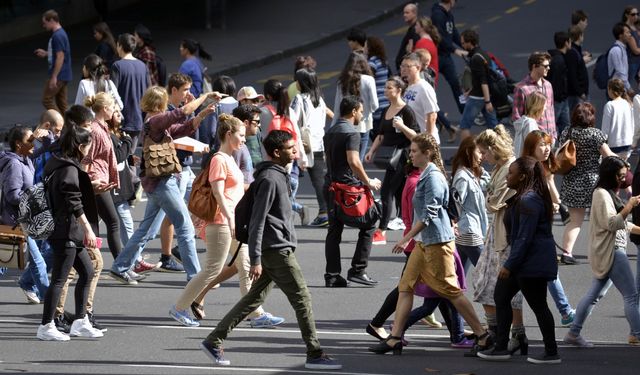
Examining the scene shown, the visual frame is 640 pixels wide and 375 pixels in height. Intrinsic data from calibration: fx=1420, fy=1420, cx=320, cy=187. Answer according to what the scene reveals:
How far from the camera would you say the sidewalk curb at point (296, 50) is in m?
27.8

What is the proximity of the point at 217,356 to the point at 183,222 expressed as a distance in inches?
113

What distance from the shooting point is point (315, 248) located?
15078 mm

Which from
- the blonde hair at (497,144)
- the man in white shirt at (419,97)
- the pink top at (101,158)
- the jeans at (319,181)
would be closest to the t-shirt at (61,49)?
the jeans at (319,181)

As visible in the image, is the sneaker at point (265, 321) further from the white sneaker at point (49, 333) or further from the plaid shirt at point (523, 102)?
the plaid shirt at point (523, 102)

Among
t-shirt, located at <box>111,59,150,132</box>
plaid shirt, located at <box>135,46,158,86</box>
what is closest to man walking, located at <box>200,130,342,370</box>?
t-shirt, located at <box>111,59,150,132</box>

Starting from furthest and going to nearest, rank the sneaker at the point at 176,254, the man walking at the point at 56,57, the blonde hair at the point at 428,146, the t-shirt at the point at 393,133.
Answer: the man walking at the point at 56,57
the t-shirt at the point at 393,133
the sneaker at the point at 176,254
the blonde hair at the point at 428,146

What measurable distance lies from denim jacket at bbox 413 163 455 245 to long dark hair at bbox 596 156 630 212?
4.11 ft

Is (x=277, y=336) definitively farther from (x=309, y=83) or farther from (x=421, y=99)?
(x=421, y=99)

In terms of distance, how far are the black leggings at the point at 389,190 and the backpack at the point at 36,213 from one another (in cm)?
483

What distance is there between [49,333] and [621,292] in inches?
175

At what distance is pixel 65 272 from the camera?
1099 cm

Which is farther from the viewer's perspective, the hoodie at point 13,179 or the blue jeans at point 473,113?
the blue jeans at point 473,113

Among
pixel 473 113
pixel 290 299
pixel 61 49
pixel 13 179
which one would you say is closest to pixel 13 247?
pixel 13 179

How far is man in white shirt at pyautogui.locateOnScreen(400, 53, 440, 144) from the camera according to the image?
51.8 feet
